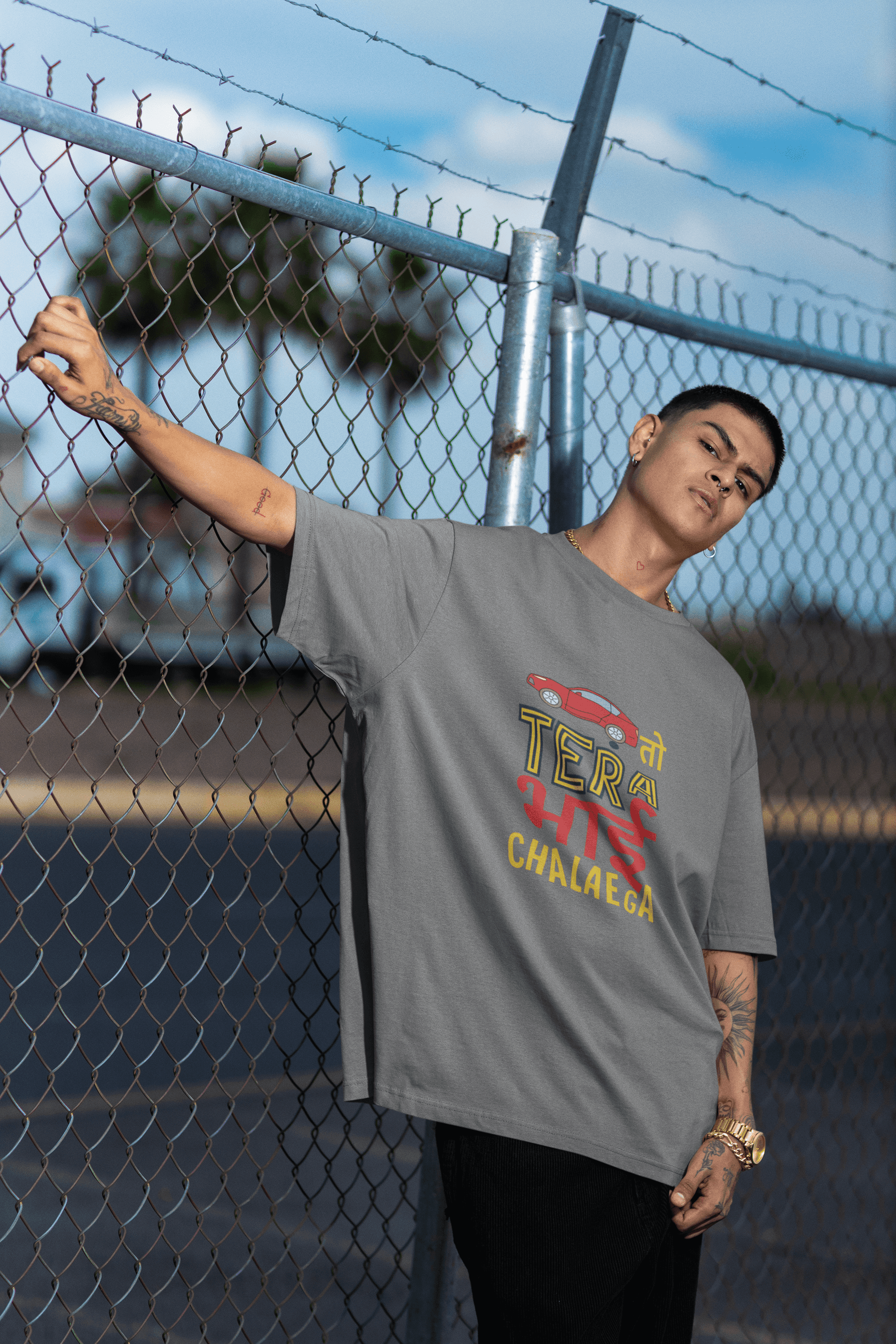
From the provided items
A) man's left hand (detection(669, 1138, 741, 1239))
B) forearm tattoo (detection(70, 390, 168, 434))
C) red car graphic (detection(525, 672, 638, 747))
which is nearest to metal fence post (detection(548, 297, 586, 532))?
red car graphic (detection(525, 672, 638, 747))

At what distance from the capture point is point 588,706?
1.92 meters

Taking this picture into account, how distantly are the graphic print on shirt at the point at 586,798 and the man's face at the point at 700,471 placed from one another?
35 cm

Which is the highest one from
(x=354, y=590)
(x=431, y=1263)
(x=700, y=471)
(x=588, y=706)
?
(x=700, y=471)

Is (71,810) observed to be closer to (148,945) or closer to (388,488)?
(148,945)

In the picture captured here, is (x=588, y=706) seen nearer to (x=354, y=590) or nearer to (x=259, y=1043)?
(x=354, y=590)

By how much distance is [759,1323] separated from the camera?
340 centimetres

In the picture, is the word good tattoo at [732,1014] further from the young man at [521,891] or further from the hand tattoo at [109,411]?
the hand tattoo at [109,411]

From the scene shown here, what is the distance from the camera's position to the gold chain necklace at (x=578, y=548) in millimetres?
2062

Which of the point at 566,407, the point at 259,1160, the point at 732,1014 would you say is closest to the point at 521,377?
the point at 566,407

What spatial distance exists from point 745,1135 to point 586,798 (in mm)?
646

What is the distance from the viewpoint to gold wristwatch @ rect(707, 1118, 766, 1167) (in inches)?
79.4

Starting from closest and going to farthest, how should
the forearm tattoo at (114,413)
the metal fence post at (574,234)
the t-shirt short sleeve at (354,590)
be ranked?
the forearm tattoo at (114,413)
the t-shirt short sleeve at (354,590)
the metal fence post at (574,234)

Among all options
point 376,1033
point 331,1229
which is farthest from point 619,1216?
point 331,1229

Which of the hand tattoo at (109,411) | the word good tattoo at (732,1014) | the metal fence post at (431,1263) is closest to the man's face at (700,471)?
the word good tattoo at (732,1014)
